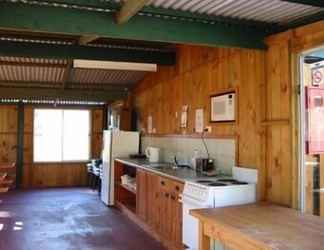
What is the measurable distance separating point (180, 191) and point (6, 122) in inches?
281

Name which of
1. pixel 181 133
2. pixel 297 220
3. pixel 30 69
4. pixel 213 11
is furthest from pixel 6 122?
pixel 297 220

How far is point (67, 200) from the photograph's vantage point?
7953 mm

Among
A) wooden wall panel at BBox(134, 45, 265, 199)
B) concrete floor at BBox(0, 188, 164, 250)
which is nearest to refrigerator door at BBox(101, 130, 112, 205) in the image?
concrete floor at BBox(0, 188, 164, 250)

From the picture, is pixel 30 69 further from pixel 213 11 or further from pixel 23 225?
pixel 213 11

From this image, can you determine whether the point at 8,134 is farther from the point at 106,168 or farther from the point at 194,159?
the point at 194,159

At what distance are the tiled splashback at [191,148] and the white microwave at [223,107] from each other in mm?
271

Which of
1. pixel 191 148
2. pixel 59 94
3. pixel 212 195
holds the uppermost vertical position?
pixel 59 94

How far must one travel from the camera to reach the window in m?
10.1

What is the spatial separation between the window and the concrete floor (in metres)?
2.09

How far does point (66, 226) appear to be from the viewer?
5.65 metres

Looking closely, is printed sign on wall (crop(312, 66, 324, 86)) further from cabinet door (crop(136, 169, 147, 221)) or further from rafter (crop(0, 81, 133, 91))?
rafter (crop(0, 81, 133, 91))

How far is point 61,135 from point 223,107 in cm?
683

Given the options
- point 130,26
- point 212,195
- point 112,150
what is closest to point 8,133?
point 112,150

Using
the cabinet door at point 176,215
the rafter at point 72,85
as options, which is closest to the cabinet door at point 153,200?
the cabinet door at point 176,215
